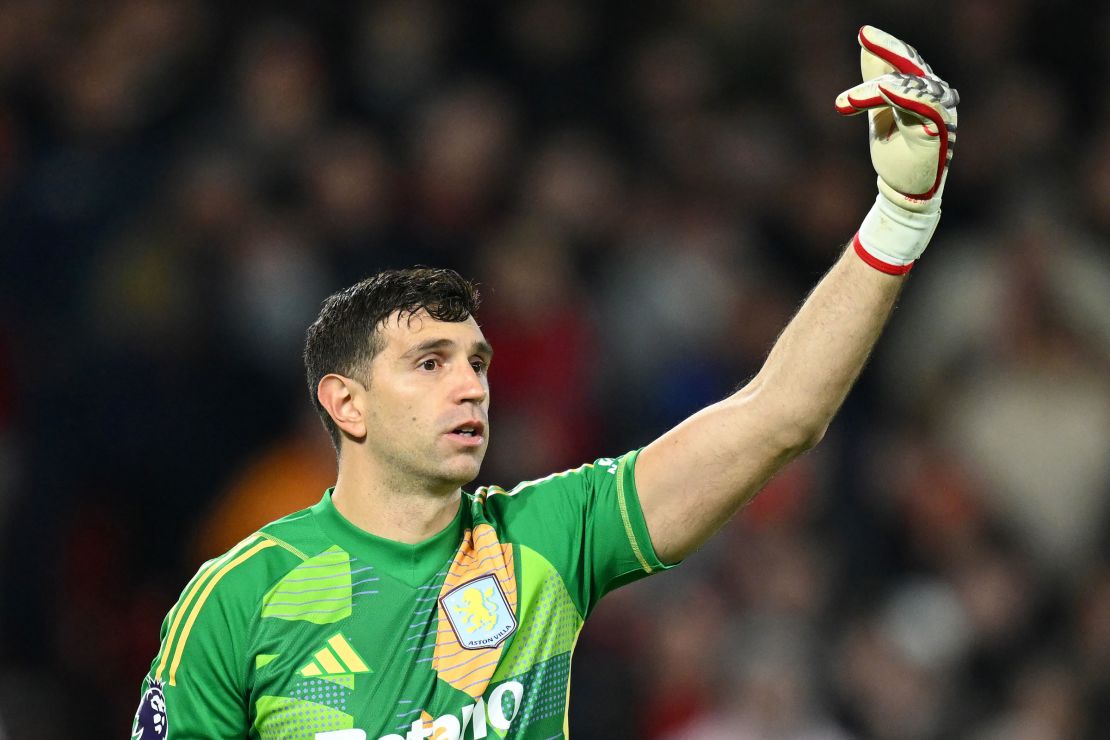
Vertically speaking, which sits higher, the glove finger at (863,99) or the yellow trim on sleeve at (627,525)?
the glove finger at (863,99)

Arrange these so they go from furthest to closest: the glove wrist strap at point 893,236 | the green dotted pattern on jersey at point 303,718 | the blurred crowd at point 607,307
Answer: the blurred crowd at point 607,307 → the green dotted pattern on jersey at point 303,718 → the glove wrist strap at point 893,236

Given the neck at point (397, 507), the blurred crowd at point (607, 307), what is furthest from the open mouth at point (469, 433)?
the blurred crowd at point (607, 307)

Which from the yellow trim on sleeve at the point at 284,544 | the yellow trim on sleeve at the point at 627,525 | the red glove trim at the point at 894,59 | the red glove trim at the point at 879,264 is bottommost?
the yellow trim on sleeve at the point at 627,525

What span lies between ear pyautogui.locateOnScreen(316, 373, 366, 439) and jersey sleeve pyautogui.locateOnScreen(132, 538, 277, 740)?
440 mm

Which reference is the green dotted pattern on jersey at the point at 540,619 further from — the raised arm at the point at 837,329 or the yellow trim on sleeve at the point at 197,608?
the yellow trim on sleeve at the point at 197,608

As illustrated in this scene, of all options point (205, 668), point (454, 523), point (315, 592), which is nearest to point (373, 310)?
point (454, 523)

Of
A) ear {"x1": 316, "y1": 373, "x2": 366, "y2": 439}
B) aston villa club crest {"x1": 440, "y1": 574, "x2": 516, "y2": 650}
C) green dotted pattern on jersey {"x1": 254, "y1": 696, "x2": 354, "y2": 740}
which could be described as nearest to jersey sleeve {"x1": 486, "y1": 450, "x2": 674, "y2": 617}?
aston villa club crest {"x1": 440, "y1": 574, "x2": 516, "y2": 650}

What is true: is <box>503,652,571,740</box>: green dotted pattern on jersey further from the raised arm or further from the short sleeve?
the short sleeve

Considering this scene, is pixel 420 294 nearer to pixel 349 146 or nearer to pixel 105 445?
pixel 105 445

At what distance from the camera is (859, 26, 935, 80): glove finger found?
3025mm

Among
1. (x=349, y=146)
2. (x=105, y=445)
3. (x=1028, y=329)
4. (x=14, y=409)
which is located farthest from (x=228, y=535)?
(x=1028, y=329)

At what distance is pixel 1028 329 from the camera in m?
7.31

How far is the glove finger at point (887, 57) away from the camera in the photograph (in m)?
3.03

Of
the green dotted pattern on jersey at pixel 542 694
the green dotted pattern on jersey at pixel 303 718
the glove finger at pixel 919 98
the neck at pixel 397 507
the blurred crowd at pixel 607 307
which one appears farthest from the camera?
the blurred crowd at pixel 607 307
